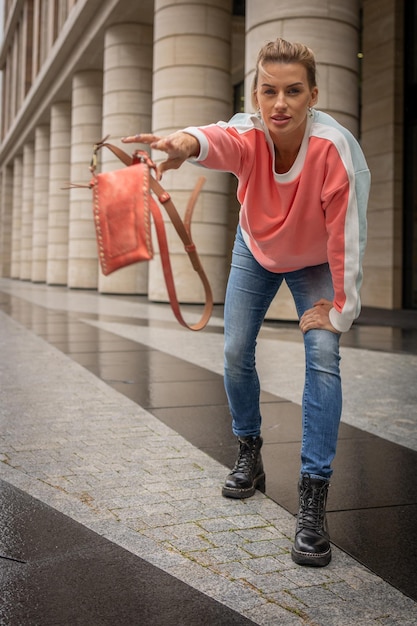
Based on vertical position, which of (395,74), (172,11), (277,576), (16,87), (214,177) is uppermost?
(16,87)

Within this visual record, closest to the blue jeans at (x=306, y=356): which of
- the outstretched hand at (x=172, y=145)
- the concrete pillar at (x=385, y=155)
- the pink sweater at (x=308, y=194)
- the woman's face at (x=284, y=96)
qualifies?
the pink sweater at (x=308, y=194)

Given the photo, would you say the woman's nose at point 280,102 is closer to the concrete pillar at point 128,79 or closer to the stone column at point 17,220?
the concrete pillar at point 128,79

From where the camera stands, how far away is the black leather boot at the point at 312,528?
2389 millimetres

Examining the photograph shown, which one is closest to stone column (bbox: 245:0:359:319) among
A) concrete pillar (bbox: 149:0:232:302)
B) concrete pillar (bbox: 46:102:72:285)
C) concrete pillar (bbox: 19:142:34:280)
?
concrete pillar (bbox: 149:0:232:302)

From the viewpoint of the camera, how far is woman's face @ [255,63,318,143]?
8.34ft

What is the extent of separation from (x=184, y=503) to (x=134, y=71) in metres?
21.0

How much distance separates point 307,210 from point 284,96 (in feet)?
1.37

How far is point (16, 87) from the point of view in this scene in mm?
47219

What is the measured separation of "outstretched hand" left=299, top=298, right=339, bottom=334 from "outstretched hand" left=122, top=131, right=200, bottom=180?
0.75 meters

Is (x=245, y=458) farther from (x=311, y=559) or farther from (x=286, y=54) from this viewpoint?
(x=286, y=54)

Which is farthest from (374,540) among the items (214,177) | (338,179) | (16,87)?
(16,87)

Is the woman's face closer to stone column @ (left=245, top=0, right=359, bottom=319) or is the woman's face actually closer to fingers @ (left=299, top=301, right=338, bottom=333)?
fingers @ (left=299, top=301, right=338, bottom=333)

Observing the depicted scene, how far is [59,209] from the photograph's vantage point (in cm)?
3216

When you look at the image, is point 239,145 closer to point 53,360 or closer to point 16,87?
point 53,360
